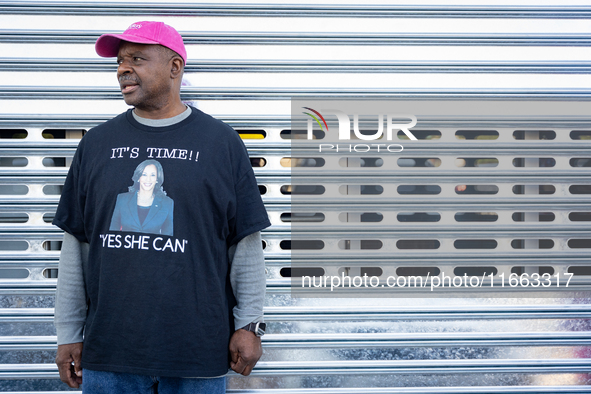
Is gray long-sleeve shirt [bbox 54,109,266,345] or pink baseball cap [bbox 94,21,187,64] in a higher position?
pink baseball cap [bbox 94,21,187,64]

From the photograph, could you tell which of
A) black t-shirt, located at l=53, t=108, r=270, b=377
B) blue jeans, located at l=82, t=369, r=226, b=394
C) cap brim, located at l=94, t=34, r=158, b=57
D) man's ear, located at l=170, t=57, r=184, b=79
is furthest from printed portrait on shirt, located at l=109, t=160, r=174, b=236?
blue jeans, located at l=82, t=369, r=226, b=394

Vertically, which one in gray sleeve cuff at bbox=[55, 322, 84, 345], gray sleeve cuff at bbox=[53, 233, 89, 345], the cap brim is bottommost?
gray sleeve cuff at bbox=[55, 322, 84, 345]

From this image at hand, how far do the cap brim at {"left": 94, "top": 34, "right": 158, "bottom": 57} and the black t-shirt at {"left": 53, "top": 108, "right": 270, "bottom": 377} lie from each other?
1.41 ft

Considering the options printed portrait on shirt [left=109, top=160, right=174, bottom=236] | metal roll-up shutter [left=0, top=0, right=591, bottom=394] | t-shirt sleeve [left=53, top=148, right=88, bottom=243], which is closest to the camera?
printed portrait on shirt [left=109, top=160, right=174, bottom=236]

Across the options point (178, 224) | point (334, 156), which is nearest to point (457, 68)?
point (334, 156)

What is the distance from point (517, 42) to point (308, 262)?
203 cm

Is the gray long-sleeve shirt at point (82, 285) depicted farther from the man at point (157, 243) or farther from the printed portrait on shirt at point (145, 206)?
the printed portrait on shirt at point (145, 206)

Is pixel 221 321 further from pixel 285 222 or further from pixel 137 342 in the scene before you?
pixel 285 222

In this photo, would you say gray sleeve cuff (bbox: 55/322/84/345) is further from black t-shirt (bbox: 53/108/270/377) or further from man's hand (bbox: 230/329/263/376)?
man's hand (bbox: 230/329/263/376)

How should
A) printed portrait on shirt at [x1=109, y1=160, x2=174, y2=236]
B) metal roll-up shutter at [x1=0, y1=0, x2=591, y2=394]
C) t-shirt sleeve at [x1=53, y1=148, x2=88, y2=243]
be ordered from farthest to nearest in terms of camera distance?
metal roll-up shutter at [x1=0, y1=0, x2=591, y2=394] → t-shirt sleeve at [x1=53, y1=148, x2=88, y2=243] → printed portrait on shirt at [x1=109, y1=160, x2=174, y2=236]

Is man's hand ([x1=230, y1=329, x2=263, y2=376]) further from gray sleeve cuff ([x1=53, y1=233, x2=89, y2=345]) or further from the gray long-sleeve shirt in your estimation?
gray sleeve cuff ([x1=53, y1=233, x2=89, y2=345])

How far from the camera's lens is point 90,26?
9.04 ft

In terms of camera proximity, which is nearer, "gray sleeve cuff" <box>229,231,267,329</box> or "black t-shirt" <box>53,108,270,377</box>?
"black t-shirt" <box>53,108,270,377</box>

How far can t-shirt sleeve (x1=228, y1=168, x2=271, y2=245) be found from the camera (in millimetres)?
2170
